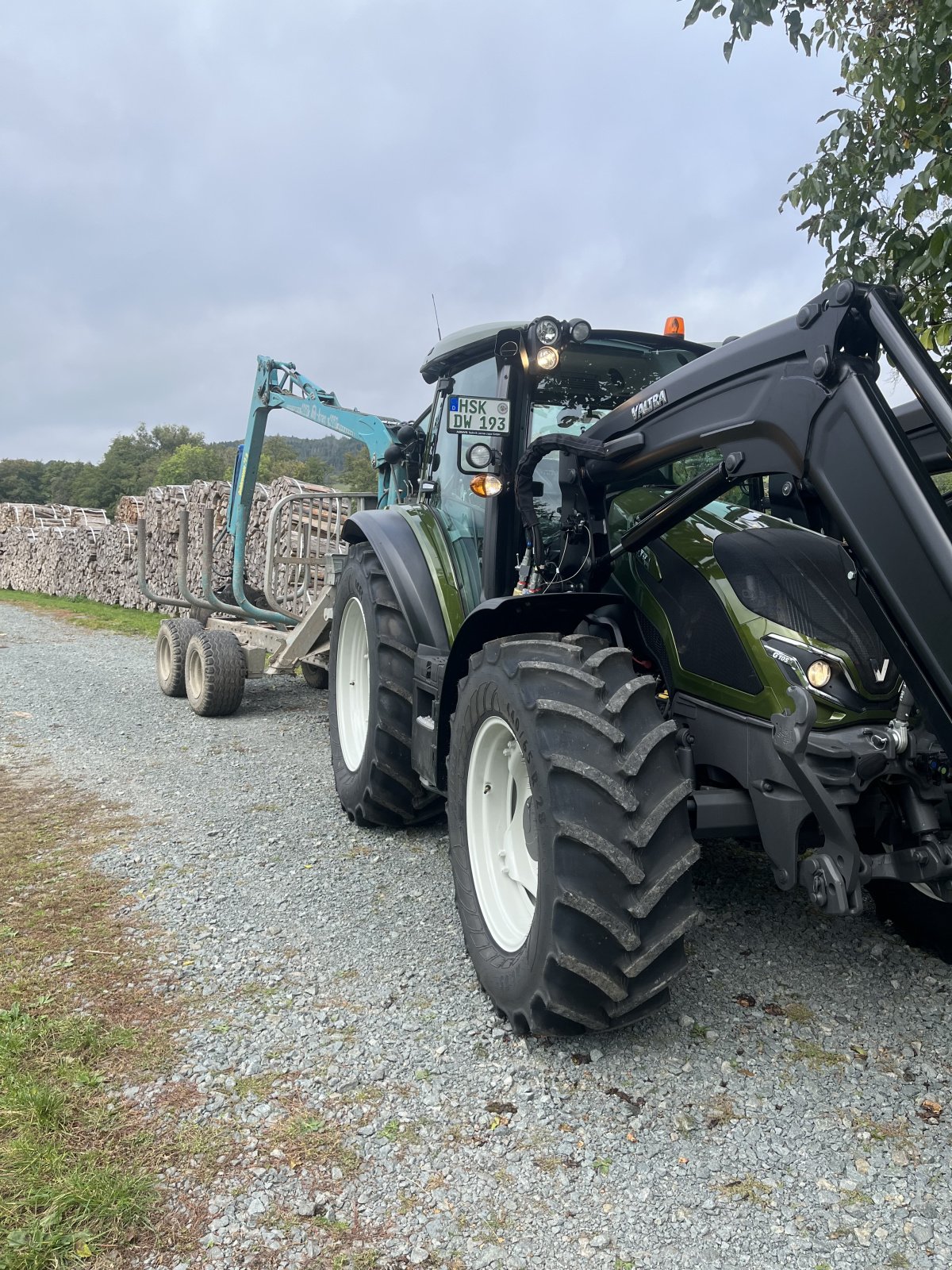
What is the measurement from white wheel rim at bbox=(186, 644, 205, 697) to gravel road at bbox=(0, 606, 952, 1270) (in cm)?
321

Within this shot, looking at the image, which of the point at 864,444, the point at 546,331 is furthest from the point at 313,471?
the point at 864,444

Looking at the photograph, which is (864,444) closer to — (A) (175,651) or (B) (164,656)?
(A) (175,651)

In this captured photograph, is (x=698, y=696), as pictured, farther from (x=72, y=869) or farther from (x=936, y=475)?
(x=72, y=869)

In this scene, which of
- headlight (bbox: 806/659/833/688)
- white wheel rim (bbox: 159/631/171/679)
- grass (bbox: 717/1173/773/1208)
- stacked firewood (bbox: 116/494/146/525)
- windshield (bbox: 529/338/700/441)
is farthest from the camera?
stacked firewood (bbox: 116/494/146/525)

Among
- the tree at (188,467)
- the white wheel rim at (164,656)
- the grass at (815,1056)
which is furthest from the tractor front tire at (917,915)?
the tree at (188,467)

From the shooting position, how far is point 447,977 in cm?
317

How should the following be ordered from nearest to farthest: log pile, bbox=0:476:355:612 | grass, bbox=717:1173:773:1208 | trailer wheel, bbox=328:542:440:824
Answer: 1. grass, bbox=717:1173:773:1208
2. trailer wheel, bbox=328:542:440:824
3. log pile, bbox=0:476:355:612

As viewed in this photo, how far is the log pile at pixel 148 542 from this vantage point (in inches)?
382

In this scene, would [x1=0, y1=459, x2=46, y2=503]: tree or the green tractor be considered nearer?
the green tractor

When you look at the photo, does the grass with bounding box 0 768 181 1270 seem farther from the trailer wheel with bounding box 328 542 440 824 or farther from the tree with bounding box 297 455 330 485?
the tree with bounding box 297 455 330 485

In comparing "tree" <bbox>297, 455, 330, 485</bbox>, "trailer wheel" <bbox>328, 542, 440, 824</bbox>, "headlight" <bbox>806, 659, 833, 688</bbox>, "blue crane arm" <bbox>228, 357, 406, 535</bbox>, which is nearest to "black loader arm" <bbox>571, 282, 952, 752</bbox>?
"headlight" <bbox>806, 659, 833, 688</bbox>

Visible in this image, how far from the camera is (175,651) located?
803cm

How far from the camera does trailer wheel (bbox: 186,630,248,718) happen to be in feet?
23.9

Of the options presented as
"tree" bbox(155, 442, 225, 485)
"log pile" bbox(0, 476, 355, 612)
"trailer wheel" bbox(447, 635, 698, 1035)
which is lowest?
"trailer wheel" bbox(447, 635, 698, 1035)
